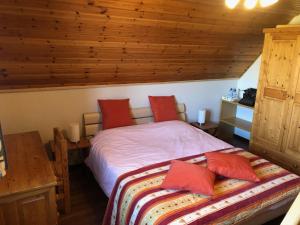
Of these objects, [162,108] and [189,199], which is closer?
[189,199]

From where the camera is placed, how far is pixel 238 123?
4.25m

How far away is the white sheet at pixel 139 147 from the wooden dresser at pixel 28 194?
59 cm

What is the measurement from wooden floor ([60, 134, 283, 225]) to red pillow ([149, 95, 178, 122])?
122 cm

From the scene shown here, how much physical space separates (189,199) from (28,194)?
1.10 metres

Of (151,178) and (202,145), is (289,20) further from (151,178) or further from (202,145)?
(151,178)

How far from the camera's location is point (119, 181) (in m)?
2.07

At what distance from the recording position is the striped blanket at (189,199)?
1632 mm

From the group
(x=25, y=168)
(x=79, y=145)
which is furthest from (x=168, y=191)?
(x=79, y=145)

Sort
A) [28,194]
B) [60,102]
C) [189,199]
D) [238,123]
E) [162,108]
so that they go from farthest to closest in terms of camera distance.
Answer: [238,123] < [162,108] < [60,102] < [189,199] < [28,194]

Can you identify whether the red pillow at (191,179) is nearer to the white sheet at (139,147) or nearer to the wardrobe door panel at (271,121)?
the white sheet at (139,147)

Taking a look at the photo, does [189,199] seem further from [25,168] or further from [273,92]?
[273,92]

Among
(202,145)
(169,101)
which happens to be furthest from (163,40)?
(202,145)

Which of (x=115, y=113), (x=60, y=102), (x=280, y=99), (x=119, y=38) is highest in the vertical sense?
(x=119, y=38)

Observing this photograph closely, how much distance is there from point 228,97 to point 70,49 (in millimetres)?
2831
